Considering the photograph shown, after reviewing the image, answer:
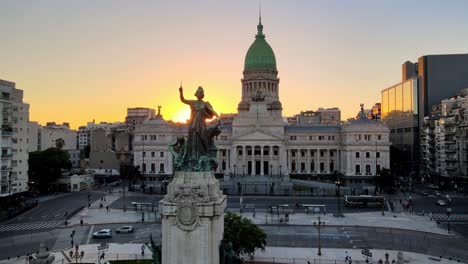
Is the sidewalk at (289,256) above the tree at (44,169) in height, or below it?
below

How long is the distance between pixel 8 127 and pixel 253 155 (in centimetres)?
6231

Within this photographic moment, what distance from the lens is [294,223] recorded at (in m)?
59.2

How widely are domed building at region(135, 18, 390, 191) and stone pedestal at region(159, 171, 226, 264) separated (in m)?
85.7

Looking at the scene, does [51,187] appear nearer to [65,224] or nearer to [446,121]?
[65,224]

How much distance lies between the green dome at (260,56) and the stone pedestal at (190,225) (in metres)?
122

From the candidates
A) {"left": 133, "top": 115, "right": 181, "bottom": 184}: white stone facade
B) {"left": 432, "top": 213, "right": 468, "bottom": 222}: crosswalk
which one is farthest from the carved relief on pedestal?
{"left": 133, "top": 115, "right": 181, "bottom": 184}: white stone facade

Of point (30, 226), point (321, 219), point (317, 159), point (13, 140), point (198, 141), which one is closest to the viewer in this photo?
point (198, 141)

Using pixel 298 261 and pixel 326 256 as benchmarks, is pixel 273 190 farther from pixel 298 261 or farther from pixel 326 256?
pixel 298 261

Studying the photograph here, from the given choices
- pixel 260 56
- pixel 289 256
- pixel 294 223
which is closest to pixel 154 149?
pixel 260 56

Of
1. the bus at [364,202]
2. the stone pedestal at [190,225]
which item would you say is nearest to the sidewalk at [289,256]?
the stone pedestal at [190,225]

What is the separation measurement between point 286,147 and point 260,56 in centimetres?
3506

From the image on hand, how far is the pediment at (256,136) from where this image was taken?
4587 inches

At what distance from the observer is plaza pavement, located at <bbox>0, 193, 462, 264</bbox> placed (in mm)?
41375

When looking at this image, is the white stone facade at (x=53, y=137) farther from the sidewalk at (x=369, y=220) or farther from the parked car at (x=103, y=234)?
the sidewalk at (x=369, y=220)
